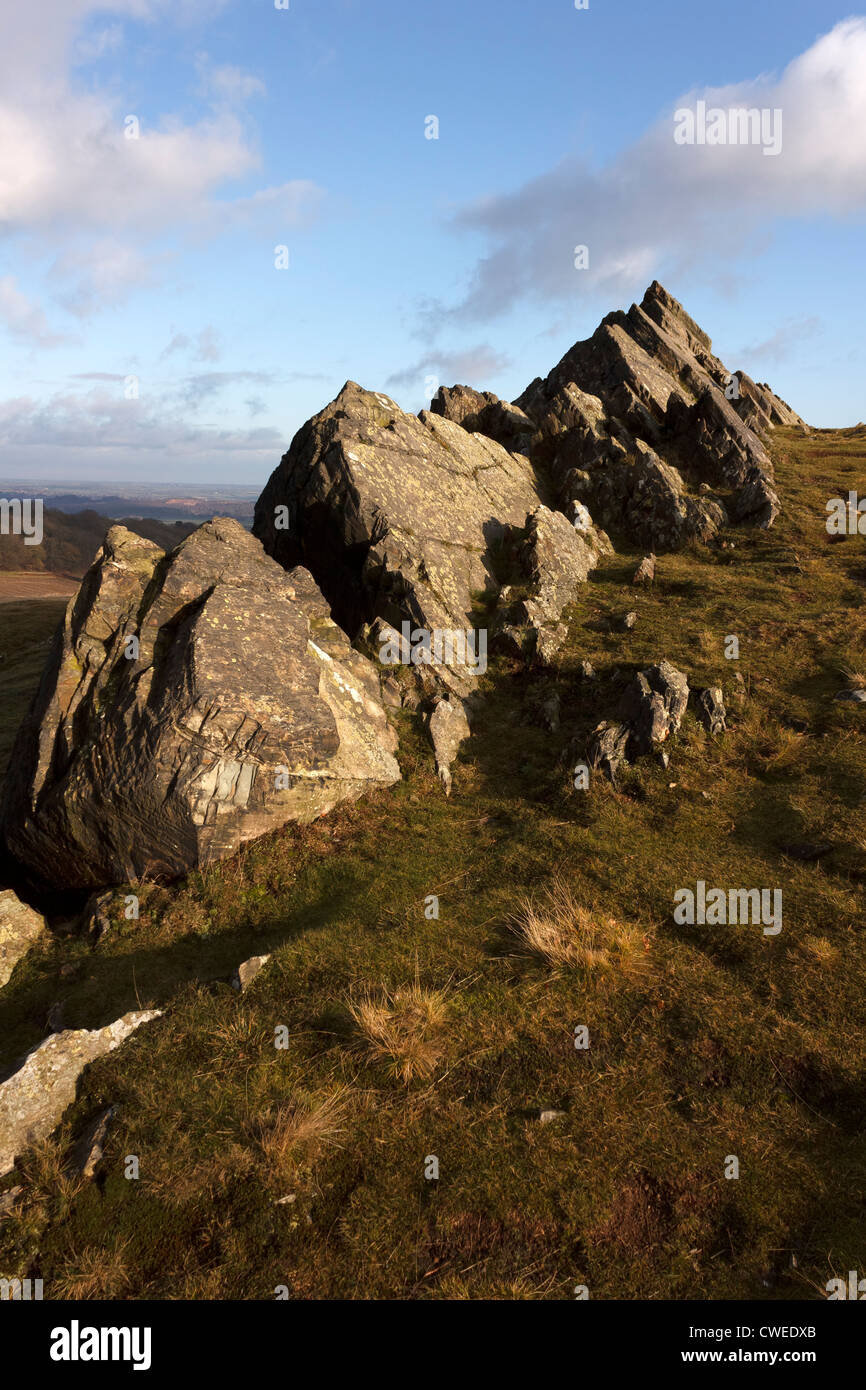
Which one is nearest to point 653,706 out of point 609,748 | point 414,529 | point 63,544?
point 609,748

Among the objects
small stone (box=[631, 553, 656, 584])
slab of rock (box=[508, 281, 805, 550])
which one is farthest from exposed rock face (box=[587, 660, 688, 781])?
slab of rock (box=[508, 281, 805, 550])

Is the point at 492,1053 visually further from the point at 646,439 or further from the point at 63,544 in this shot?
the point at 63,544

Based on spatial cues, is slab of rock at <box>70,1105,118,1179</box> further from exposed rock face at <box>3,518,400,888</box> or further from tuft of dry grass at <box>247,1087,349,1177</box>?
exposed rock face at <box>3,518,400,888</box>

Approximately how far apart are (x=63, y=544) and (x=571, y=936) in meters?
142

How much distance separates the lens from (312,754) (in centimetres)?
1463

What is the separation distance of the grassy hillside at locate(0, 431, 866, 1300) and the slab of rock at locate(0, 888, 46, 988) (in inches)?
16.0

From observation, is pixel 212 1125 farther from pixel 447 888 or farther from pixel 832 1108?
pixel 832 1108

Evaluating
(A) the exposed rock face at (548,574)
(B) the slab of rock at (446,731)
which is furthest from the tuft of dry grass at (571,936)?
(A) the exposed rock face at (548,574)

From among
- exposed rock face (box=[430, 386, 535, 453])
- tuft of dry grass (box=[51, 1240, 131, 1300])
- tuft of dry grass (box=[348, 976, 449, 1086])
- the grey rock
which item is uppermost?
exposed rock face (box=[430, 386, 535, 453])

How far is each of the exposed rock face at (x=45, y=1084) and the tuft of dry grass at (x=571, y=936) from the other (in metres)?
6.00

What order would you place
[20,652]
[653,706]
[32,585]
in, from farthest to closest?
[32,585] < [20,652] < [653,706]

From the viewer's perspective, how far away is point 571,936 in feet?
34.6

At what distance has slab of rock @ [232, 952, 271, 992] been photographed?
997 cm
